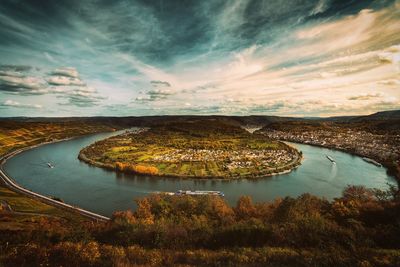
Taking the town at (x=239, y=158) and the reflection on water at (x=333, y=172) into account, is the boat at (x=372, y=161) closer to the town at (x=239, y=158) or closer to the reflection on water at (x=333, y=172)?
the reflection on water at (x=333, y=172)

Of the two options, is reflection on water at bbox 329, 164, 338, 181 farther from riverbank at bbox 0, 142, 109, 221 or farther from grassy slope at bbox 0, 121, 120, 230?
grassy slope at bbox 0, 121, 120, 230

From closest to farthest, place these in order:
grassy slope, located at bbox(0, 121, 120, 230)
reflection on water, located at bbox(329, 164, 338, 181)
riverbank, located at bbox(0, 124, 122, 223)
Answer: grassy slope, located at bbox(0, 121, 120, 230) < riverbank, located at bbox(0, 124, 122, 223) < reflection on water, located at bbox(329, 164, 338, 181)

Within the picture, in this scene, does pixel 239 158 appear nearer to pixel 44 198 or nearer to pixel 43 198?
pixel 44 198

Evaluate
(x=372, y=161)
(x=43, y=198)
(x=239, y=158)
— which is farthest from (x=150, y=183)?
(x=372, y=161)

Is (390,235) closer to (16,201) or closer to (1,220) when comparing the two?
(1,220)

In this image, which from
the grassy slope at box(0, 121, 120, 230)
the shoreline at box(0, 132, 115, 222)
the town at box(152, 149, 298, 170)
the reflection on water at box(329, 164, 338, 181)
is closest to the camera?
the grassy slope at box(0, 121, 120, 230)

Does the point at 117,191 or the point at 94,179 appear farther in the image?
the point at 94,179

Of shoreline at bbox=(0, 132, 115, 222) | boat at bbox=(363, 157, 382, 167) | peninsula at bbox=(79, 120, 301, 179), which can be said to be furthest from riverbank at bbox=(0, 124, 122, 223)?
boat at bbox=(363, 157, 382, 167)

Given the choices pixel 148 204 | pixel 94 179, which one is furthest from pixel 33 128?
pixel 148 204
